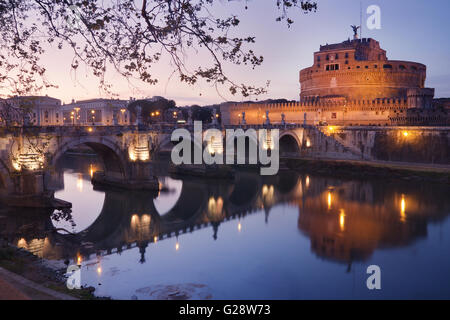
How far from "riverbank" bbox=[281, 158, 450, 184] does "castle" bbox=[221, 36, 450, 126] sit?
7.42 m

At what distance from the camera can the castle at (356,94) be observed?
3106cm

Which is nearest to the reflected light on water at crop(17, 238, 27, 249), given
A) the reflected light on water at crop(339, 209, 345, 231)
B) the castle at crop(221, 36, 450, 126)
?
the reflected light on water at crop(339, 209, 345, 231)

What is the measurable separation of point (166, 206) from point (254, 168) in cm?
1161

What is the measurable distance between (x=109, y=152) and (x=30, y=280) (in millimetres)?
12959

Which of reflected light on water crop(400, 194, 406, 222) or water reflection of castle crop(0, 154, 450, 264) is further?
reflected light on water crop(400, 194, 406, 222)

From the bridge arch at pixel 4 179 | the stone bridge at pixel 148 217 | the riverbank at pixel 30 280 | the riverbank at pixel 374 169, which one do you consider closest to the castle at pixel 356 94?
the riverbank at pixel 374 169

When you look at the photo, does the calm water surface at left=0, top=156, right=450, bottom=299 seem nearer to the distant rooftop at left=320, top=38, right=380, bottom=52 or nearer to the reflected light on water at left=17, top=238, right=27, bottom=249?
the reflected light on water at left=17, top=238, right=27, bottom=249

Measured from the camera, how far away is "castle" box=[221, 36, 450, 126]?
31.1 meters

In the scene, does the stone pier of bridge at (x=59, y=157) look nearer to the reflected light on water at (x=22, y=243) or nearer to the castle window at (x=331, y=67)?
the reflected light on water at (x=22, y=243)

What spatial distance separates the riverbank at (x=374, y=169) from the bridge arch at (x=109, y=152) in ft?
39.1

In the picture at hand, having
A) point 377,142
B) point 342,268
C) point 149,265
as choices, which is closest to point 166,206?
point 149,265

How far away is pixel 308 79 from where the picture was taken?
41.9 metres

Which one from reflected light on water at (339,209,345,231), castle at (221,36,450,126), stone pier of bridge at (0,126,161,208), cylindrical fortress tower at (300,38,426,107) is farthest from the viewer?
cylindrical fortress tower at (300,38,426,107)

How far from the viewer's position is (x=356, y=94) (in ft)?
124
